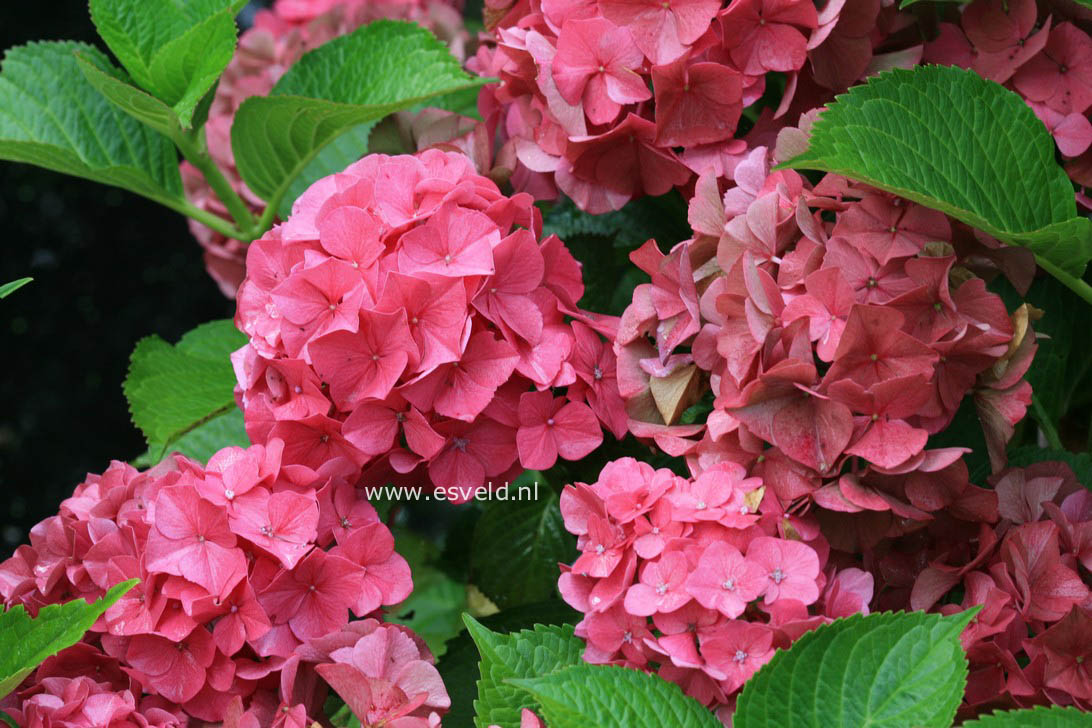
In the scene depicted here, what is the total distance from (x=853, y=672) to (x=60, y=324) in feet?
4.02

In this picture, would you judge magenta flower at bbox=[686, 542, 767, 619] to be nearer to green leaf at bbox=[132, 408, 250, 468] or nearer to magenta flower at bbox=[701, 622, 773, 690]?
magenta flower at bbox=[701, 622, 773, 690]

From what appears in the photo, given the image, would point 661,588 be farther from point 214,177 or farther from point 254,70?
point 254,70

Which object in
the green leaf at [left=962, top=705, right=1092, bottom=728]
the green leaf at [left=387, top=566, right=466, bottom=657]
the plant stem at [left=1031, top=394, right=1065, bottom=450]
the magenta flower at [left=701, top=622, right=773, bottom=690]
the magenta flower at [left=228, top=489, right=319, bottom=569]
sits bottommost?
the green leaf at [left=387, top=566, right=466, bottom=657]

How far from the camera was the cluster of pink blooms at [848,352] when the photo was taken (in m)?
0.64

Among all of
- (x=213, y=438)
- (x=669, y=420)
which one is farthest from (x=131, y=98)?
(x=669, y=420)

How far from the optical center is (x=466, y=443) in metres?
0.75

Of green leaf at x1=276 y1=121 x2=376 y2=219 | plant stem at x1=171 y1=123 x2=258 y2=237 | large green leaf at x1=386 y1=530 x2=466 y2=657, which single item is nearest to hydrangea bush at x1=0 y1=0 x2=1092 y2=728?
plant stem at x1=171 y1=123 x2=258 y2=237

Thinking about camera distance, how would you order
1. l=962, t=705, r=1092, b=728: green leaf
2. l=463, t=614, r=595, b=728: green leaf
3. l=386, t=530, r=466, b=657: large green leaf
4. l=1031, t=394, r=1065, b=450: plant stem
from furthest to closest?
l=386, t=530, r=466, b=657: large green leaf, l=1031, t=394, r=1065, b=450: plant stem, l=463, t=614, r=595, b=728: green leaf, l=962, t=705, r=1092, b=728: green leaf

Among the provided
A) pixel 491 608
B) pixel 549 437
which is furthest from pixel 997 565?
pixel 491 608

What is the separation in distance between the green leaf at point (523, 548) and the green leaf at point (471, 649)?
4 centimetres

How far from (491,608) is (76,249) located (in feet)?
2.47

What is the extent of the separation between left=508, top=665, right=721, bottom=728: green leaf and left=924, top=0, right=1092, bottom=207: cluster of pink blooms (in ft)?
1.44

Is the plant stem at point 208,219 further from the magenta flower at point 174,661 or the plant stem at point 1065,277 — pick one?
the plant stem at point 1065,277

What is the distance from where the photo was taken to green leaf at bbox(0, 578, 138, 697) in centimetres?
60
